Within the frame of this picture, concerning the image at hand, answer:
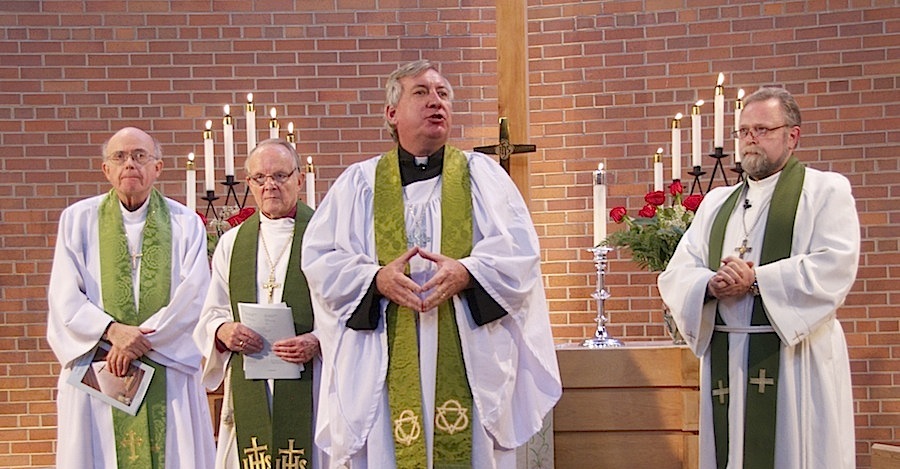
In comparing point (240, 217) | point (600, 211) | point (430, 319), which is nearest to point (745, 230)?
point (600, 211)

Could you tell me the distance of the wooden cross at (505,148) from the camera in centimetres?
593

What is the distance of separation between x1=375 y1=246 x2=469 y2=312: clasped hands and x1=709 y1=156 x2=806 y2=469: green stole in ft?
4.31

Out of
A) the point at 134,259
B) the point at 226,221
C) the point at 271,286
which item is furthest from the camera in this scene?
the point at 226,221

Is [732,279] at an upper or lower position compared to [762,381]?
upper

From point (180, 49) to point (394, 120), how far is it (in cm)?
361

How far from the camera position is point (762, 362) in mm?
4594

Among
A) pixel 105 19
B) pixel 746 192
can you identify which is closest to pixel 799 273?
pixel 746 192

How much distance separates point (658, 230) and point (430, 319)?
194cm

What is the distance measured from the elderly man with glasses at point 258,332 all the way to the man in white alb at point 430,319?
55cm

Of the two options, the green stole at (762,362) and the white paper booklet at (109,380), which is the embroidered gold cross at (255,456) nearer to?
the white paper booklet at (109,380)

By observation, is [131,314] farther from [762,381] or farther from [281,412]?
[762,381]

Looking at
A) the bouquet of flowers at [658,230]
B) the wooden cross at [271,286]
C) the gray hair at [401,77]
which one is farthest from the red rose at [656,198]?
the wooden cross at [271,286]

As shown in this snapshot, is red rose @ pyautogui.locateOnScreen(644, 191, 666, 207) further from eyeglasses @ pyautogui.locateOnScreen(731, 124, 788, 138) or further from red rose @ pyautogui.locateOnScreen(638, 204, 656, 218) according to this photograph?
eyeglasses @ pyautogui.locateOnScreen(731, 124, 788, 138)

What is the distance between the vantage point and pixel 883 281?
22.8 feet
